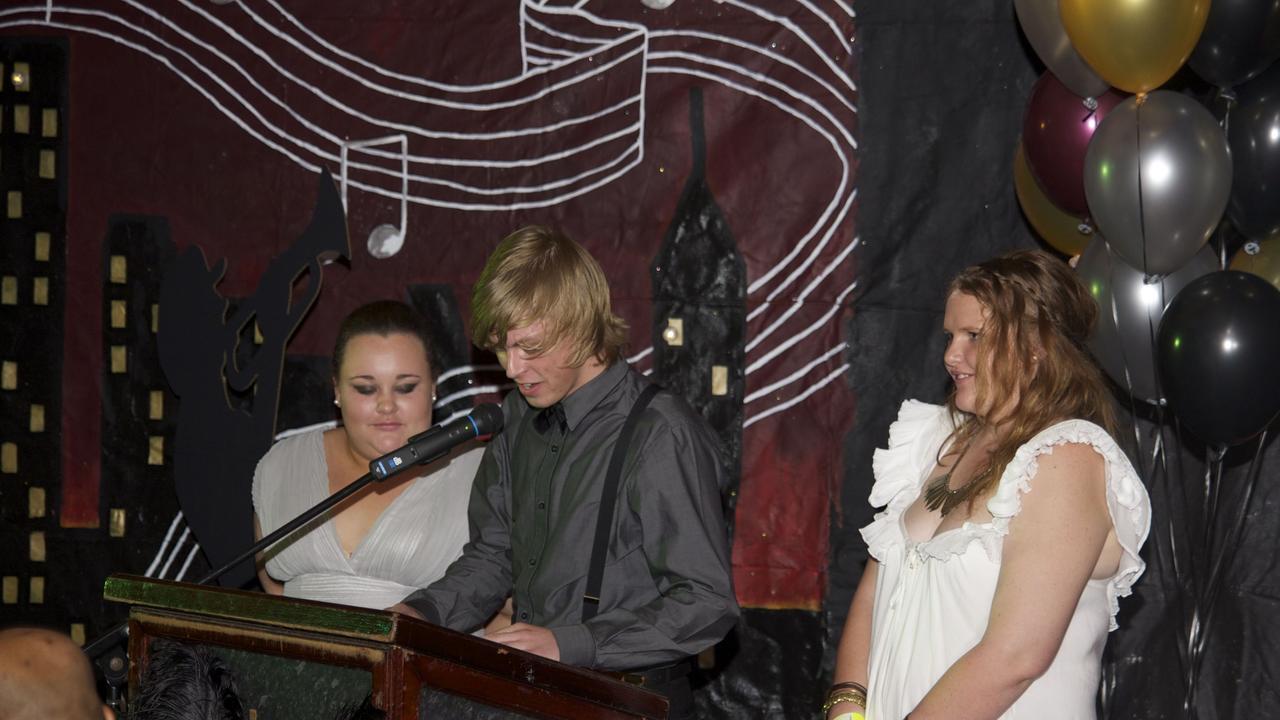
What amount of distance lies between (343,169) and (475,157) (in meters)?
0.44

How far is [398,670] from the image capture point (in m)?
1.40

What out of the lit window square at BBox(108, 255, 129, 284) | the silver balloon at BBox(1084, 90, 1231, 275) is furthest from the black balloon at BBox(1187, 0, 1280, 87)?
the lit window square at BBox(108, 255, 129, 284)

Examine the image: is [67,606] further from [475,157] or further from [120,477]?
[475,157]

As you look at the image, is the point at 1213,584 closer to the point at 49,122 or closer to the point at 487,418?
the point at 487,418

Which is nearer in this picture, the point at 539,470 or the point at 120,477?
the point at 539,470

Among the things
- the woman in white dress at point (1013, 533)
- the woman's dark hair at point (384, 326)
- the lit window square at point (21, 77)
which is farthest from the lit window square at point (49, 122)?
the woman in white dress at point (1013, 533)

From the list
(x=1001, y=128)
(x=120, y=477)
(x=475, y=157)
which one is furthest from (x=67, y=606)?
(x=1001, y=128)

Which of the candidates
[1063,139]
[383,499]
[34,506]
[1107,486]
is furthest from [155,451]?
[1107,486]

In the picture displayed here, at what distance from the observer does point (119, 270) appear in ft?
13.3

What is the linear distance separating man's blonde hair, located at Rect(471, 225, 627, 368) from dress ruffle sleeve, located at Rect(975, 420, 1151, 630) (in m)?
0.82

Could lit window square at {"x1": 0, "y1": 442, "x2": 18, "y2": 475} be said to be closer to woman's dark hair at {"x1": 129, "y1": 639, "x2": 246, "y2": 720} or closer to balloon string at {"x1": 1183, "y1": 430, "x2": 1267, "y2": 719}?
woman's dark hair at {"x1": 129, "y1": 639, "x2": 246, "y2": 720}

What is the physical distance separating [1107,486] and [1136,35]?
50.9 inches

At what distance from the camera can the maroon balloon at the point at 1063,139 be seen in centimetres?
307

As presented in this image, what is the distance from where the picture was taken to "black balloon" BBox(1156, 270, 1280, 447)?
273 cm
